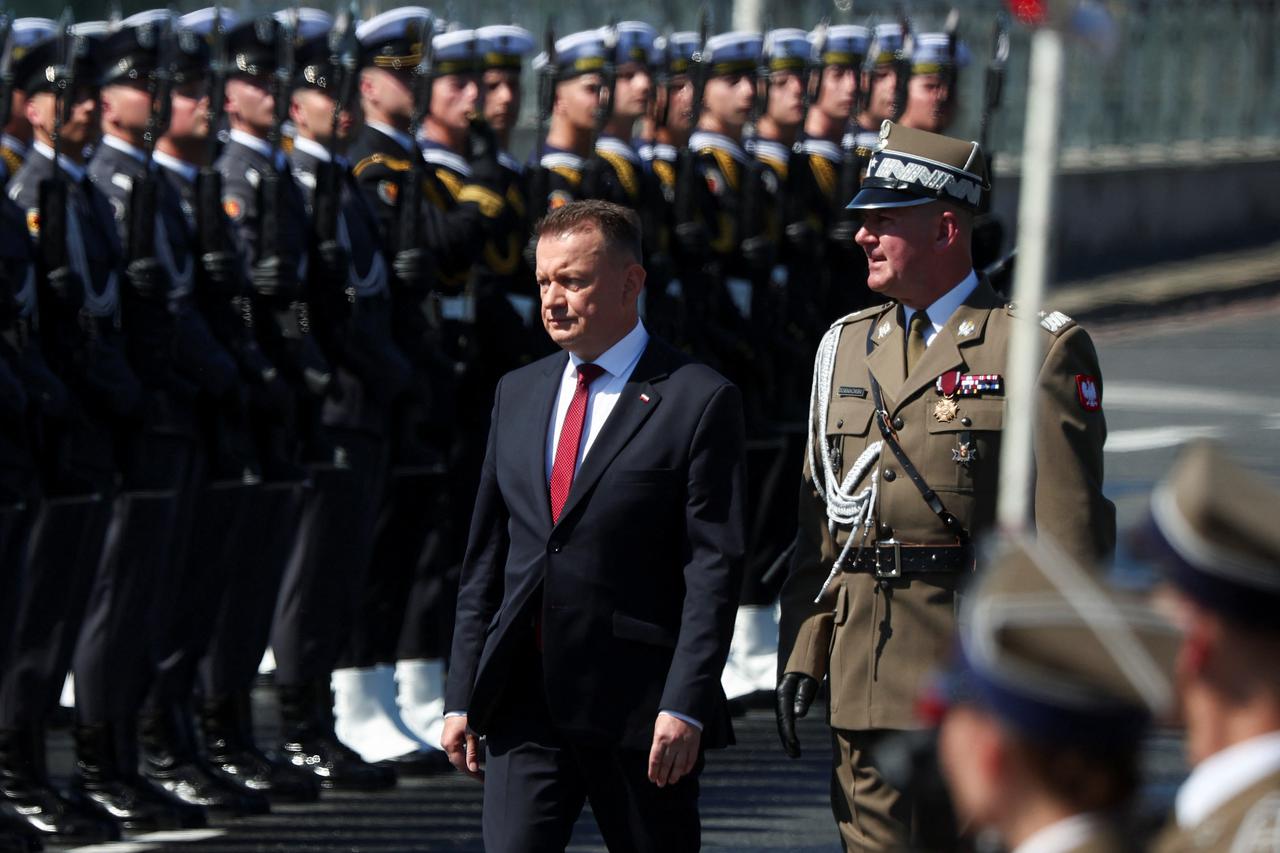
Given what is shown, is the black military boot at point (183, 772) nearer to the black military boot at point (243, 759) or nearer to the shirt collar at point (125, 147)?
the black military boot at point (243, 759)

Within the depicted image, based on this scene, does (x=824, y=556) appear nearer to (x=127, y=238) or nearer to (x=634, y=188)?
(x=127, y=238)

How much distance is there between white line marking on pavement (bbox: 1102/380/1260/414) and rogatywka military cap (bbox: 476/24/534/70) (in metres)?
7.94

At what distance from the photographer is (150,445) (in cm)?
704

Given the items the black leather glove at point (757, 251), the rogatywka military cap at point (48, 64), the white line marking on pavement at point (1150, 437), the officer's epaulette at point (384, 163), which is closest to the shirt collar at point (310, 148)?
the officer's epaulette at point (384, 163)

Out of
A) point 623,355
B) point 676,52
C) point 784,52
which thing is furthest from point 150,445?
point 784,52

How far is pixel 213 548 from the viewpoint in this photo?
293 inches

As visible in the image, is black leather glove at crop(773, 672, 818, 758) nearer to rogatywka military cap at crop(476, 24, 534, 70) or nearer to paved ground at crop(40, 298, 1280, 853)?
paved ground at crop(40, 298, 1280, 853)

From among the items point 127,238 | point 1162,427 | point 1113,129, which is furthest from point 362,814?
point 1113,129

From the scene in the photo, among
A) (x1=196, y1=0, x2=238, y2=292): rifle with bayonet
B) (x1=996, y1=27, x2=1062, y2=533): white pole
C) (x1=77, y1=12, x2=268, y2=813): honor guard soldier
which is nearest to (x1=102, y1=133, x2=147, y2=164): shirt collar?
(x1=77, y1=12, x2=268, y2=813): honor guard soldier

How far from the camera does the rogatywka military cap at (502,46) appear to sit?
8562mm

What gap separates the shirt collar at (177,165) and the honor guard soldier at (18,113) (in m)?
0.35

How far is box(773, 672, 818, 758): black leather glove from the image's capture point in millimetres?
4867

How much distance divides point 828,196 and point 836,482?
189 inches

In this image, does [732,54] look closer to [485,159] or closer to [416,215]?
[485,159]
